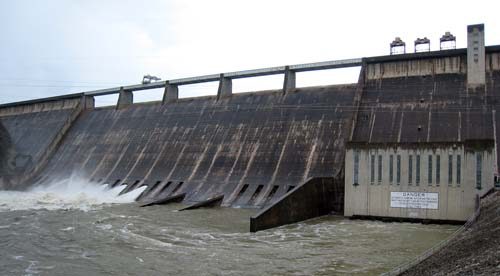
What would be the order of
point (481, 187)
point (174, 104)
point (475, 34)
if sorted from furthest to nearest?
point (174, 104) < point (475, 34) < point (481, 187)

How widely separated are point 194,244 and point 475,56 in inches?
653

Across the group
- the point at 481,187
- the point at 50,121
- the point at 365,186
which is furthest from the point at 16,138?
the point at 481,187

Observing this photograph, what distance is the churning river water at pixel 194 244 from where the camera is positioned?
1179 centimetres

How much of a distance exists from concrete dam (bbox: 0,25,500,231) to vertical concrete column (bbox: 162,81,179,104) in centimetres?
10

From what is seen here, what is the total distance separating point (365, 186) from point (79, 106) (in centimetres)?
3057

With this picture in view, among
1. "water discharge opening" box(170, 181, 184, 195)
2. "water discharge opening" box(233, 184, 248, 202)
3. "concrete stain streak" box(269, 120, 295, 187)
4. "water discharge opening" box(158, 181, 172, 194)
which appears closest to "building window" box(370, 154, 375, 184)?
"concrete stain streak" box(269, 120, 295, 187)

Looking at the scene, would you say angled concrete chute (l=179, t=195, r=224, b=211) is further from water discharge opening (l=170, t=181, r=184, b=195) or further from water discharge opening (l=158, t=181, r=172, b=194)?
water discharge opening (l=158, t=181, r=172, b=194)

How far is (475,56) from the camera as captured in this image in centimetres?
2403

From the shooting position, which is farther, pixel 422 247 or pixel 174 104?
pixel 174 104

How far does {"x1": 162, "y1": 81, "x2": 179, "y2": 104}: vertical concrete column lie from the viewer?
121ft

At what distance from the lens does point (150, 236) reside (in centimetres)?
1587

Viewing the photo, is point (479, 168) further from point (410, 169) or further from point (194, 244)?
point (194, 244)

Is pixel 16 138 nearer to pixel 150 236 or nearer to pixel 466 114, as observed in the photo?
pixel 150 236

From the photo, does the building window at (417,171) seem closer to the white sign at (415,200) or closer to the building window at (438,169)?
the white sign at (415,200)
